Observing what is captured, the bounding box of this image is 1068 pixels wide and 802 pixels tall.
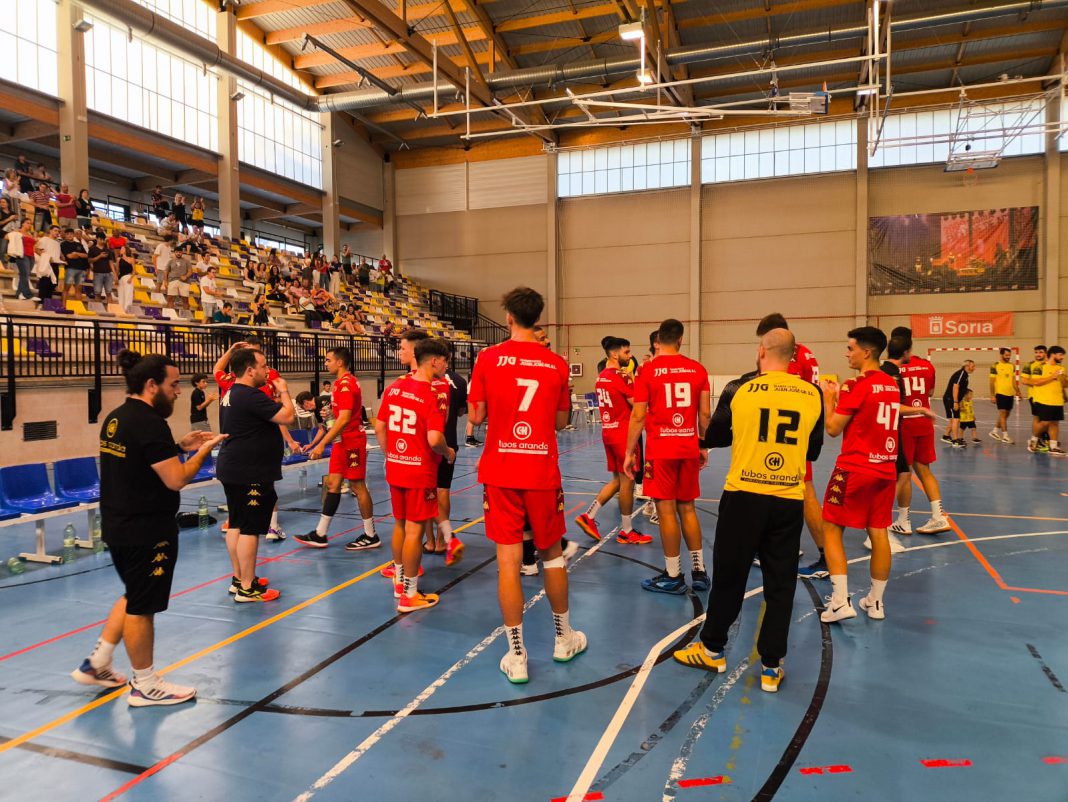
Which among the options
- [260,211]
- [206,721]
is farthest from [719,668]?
[260,211]

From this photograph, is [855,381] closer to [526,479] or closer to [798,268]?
[526,479]

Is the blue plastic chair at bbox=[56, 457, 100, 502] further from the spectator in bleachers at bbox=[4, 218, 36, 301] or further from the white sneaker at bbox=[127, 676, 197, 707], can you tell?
the spectator in bleachers at bbox=[4, 218, 36, 301]

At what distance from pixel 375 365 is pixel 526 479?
1647 centimetres

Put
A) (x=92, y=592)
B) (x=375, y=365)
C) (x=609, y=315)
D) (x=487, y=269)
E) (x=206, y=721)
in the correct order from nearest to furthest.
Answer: (x=206, y=721) < (x=92, y=592) < (x=375, y=365) < (x=609, y=315) < (x=487, y=269)

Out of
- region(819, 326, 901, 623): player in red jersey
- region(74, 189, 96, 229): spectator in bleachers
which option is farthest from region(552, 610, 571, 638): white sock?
region(74, 189, 96, 229): spectator in bleachers

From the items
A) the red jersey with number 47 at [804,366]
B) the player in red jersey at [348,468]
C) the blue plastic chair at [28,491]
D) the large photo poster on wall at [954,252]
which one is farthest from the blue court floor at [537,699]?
the large photo poster on wall at [954,252]

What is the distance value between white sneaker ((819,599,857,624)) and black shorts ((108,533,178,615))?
4.23 meters

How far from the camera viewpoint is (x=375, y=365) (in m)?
19.7

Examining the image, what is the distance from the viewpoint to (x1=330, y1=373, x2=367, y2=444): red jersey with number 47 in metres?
6.71

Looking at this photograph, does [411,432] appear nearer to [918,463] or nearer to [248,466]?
[248,466]

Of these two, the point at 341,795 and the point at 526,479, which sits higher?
the point at 526,479

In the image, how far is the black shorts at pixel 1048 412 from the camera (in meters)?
12.8

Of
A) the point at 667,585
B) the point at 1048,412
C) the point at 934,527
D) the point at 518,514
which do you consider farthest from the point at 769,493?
the point at 1048,412

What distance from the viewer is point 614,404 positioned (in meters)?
7.38
